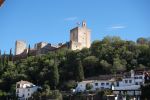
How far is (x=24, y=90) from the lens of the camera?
49.0 m

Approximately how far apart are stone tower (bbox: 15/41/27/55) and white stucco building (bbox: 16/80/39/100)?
108 feet

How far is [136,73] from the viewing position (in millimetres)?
40219

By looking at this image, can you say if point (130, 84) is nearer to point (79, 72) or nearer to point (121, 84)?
point (121, 84)

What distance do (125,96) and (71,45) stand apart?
31608 mm

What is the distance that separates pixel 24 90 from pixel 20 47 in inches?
1383

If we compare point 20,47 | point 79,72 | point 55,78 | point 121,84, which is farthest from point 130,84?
point 20,47

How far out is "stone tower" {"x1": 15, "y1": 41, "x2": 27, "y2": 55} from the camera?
82.0 m

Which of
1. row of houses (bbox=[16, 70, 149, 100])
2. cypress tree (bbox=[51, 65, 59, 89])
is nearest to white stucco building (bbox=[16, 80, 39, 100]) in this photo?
cypress tree (bbox=[51, 65, 59, 89])

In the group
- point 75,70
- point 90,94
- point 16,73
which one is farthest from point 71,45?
point 90,94

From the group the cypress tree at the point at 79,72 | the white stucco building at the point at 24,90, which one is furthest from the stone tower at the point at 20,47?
the cypress tree at the point at 79,72

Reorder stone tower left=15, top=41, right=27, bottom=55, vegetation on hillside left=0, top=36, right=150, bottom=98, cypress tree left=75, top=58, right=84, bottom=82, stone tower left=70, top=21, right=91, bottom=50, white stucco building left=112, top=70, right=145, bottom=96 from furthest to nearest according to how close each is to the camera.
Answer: stone tower left=15, top=41, right=27, bottom=55 → stone tower left=70, top=21, right=91, bottom=50 → vegetation on hillside left=0, top=36, right=150, bottom=98 → cypress tree left=75, top=58, right=84, bottom=82 → white stucco building left=112, top=70, right=145, bottom=96

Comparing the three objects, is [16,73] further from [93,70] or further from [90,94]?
[90,94]

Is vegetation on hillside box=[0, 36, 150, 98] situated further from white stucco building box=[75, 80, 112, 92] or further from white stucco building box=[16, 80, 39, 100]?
white stucco building box=[75, 80, 112, 92]

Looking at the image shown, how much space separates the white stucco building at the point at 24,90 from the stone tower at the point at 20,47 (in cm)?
3294
